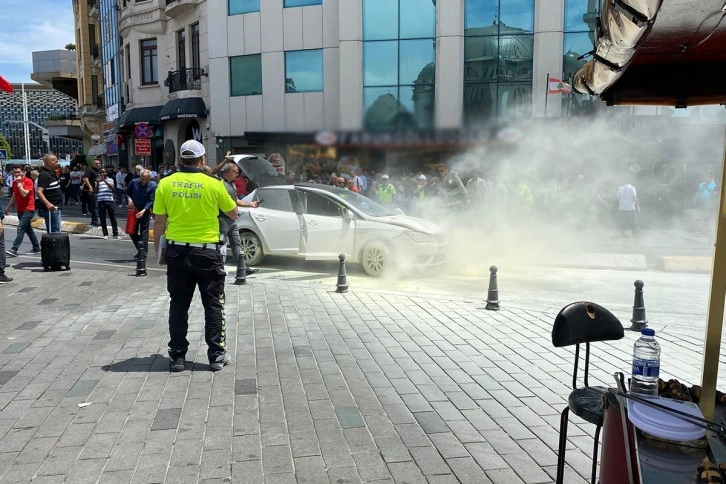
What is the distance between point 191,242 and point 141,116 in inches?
1099

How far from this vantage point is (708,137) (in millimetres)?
17547

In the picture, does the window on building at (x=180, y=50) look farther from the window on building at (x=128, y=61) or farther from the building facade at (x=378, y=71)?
the window on building at (x=128, y=61)

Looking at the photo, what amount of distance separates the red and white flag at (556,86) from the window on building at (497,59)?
1.30m

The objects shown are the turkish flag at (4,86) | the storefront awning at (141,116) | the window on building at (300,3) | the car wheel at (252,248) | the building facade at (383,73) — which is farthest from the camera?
the storefront awning at (141,116)

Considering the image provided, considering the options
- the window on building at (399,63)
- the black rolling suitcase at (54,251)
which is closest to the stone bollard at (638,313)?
the black rolling suitcase at (54,251)

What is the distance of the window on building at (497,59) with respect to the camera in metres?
22.6

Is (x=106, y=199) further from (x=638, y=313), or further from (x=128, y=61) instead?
(x=128, y=61)

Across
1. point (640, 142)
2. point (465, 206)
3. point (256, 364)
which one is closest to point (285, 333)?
point (256, 364)

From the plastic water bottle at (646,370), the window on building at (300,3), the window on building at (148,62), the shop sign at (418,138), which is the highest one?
the window on building at (300,3)

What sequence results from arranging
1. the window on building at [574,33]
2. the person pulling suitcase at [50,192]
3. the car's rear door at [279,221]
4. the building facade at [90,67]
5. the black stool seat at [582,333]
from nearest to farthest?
the black stool seat at [582,333]
the car's rear door at [279,221]
the person pulling suitcase at [50,192]
the window on building at [574,33]
the building facade at [90,67]

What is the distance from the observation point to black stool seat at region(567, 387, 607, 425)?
2656 millimetres

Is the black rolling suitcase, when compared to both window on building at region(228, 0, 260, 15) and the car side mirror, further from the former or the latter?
window on building at region(228, 0, 260, 15)

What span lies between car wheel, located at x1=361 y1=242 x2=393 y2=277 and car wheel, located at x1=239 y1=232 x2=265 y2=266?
7.14 ft

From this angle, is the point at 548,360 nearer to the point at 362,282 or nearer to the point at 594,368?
the point at 594,368
